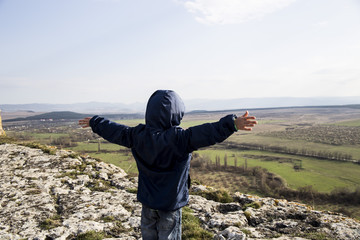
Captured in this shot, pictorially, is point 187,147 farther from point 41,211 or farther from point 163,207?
point 41,211

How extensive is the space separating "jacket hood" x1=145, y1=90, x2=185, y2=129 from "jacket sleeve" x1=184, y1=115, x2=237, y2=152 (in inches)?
20.0

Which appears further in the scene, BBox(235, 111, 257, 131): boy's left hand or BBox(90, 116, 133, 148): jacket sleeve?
BBox(90, 116, 133, 148): jacket sleeve

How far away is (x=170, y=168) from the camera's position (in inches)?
139

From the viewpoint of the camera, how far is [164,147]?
331 centimetres

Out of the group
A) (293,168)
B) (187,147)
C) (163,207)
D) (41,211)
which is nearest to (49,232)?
(41,211)

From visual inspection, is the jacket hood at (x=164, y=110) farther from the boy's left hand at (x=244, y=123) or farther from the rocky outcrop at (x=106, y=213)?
the rocky outcrop at (x=106, y=213)

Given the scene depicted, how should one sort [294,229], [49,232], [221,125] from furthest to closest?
[294,229] → [49,232] → [221,125]

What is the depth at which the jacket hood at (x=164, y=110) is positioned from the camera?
3.55 metres

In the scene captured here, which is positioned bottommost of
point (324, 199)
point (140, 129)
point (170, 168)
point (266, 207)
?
point (324, 199)

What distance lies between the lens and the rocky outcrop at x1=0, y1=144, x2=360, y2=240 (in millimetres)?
5184

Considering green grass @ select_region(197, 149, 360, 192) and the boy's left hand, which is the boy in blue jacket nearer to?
the boy's left hand

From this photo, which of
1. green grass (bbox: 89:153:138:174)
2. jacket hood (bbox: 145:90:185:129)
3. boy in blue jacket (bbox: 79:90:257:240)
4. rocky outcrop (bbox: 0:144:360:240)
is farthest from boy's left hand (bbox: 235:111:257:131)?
green grass (bbox: 89:153:138:174)

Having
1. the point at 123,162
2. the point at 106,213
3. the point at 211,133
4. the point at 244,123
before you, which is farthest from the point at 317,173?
the point at 211,133

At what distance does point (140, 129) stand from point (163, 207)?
140 cm
